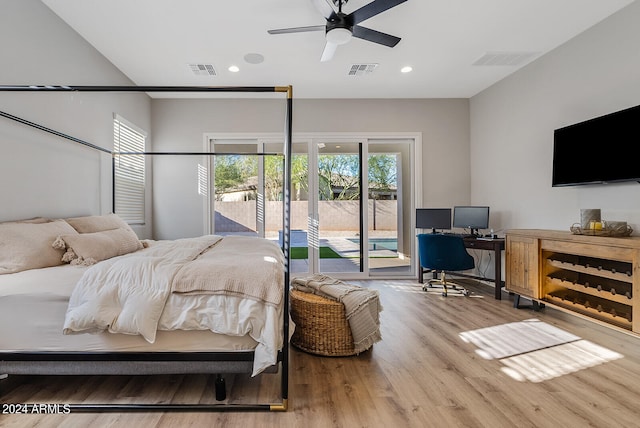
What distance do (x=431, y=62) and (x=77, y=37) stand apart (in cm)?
380

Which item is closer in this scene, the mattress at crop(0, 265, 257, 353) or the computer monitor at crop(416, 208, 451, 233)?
the mattress at crop(0, 265, 257, 353)

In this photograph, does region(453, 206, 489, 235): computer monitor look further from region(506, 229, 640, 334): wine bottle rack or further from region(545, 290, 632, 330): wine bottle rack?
region(545, 290, 632, 330): wine bottle rack

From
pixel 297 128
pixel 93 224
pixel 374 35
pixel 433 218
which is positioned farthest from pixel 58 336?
pixel 433 218

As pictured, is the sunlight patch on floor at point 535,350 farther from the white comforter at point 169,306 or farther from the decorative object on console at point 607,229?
the white comforter at point 169,306

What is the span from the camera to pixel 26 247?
80.3 inches

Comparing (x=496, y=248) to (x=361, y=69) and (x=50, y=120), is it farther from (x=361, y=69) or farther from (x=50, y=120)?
(x=50, y=120)

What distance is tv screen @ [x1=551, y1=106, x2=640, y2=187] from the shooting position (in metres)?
2.71

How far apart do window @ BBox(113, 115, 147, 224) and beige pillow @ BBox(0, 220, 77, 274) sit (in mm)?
1731

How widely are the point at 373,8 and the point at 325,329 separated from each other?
2.43 m

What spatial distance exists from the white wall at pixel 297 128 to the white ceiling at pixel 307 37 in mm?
538

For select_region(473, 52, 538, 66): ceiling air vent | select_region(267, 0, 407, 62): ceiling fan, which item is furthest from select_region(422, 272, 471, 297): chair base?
select_region(267, 0, 407, 62): ceiling fan

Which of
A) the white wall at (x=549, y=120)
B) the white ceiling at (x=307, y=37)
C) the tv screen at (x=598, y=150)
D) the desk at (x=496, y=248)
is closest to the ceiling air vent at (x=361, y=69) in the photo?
the white ceiling at (x=307, y=37)

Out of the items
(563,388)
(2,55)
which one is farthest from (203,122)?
(563,388)

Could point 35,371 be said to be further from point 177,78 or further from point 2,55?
point 177,78
